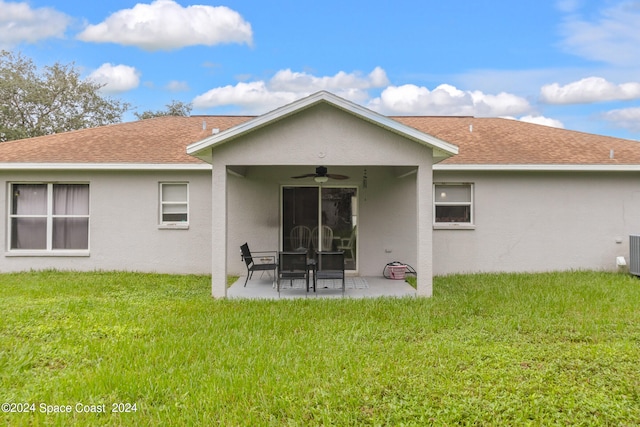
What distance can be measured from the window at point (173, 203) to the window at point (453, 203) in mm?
6876

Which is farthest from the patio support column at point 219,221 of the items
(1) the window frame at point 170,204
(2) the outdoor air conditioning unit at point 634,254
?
(2) the outdoor air conditioning unit at point 634,254

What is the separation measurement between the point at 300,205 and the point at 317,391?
25.1 feet

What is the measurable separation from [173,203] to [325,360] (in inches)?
323

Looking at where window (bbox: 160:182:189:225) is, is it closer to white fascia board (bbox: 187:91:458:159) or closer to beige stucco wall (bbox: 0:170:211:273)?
beige stucco wall (bbox: 0:170:211:273)

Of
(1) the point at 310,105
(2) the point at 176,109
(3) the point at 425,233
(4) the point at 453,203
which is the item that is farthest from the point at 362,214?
(2) the point at 176,109

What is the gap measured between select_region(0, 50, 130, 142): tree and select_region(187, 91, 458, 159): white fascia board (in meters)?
27.0

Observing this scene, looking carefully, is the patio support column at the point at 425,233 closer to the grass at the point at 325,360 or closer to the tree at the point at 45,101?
the grass at the point at 325,360

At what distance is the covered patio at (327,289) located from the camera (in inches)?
354

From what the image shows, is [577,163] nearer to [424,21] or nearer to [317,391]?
[424,21]

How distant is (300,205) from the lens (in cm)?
1175

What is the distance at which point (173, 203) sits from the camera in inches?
472

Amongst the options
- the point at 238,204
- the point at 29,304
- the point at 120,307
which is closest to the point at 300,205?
the point at 238,204

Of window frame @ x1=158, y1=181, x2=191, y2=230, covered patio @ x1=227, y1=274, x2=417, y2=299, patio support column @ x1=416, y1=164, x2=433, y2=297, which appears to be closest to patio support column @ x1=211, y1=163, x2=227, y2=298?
covered patio @ x1=227, y1=274, x2=417, y2=299

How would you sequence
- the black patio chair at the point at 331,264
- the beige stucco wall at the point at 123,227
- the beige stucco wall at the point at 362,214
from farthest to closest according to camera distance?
the beige stucco wall at the point at 123,227 < the beige stucco wall at the point at 362,214 < the black patio chair at the point at 331,264
